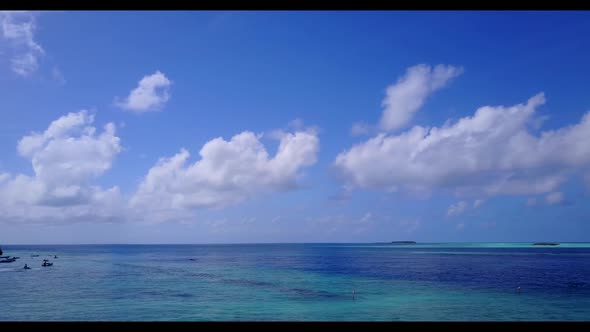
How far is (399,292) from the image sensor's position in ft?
68.2
